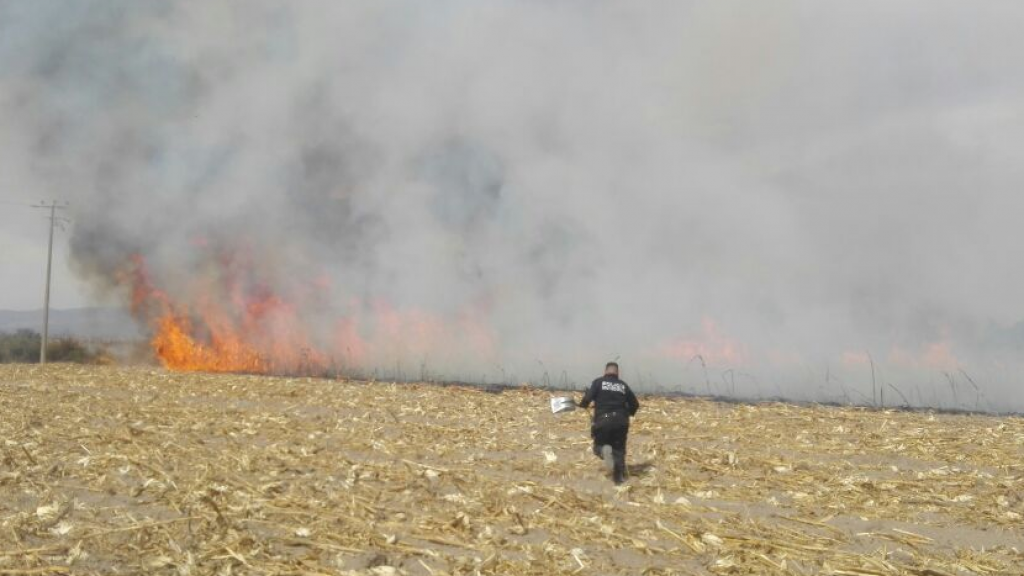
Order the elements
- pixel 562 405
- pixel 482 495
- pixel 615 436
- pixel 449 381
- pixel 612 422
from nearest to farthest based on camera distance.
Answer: pixel 482 495 → pixel 612 422 → pixel 615 436 → pixel 562 405 → pixel 449 381

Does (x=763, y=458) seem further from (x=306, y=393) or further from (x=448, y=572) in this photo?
(x=306, y=393)

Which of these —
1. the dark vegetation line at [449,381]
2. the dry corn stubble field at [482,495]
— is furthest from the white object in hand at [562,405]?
the dark vegetation line at [449,381]

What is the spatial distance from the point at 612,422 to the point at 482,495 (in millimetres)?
2481

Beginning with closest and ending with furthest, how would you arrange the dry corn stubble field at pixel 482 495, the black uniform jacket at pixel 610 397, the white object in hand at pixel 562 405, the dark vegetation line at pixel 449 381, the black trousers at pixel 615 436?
the dry corn stubble field at pixel 482 495, the black trousers at pixel 615 436, the black uniform jacket at pixel 610 397, the white object in hand at pixel 562 405, the dark vegetation line at pixel 449 381

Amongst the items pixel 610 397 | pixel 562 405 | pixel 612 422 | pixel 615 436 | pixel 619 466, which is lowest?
pixel 619 466

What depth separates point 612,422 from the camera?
1255 cm

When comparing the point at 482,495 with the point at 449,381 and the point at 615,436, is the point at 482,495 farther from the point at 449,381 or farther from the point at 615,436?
the point at 449,381

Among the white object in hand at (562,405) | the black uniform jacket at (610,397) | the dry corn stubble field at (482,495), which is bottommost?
the dry corn stubble field at (482,495)

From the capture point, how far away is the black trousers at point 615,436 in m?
12.6

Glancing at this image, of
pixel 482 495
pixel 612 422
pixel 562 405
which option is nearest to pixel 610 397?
pixel 612 422

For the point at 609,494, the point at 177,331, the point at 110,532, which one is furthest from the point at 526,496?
the point at 177,331

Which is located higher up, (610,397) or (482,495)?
(610,397)

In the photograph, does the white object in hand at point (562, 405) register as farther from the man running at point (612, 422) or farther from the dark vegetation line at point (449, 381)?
the dark vegetation line at point (449, 381)

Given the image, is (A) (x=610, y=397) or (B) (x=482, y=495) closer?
(B) (x=482, y=495)
